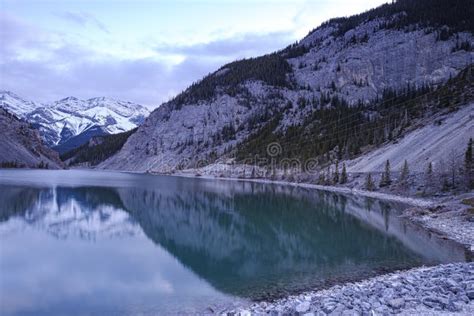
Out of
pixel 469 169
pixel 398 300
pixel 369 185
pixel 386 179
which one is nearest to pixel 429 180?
pixel 469 169

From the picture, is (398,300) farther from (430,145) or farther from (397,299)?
(430,145)

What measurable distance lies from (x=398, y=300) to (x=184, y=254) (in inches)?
703

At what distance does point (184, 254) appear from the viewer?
96.4 ft

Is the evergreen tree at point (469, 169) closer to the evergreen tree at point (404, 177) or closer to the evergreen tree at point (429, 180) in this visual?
the evergreen tree at point (429, 180)

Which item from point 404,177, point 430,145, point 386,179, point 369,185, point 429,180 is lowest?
point 369,185

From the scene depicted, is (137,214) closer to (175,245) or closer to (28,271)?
(175,245)

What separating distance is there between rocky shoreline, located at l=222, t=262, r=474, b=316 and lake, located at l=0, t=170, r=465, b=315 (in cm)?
340

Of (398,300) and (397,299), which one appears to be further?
(397,299)

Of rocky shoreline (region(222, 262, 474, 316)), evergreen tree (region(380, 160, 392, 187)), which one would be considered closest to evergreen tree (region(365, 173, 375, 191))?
evergreen tree (region(380, 160, 392, 187))

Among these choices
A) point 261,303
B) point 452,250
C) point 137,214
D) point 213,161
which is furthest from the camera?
point 213,161

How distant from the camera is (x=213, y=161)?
18175cm

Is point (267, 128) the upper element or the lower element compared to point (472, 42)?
lower

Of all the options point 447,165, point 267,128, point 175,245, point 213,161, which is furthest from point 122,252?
point 267,128

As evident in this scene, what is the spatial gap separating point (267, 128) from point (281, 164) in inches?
1995
